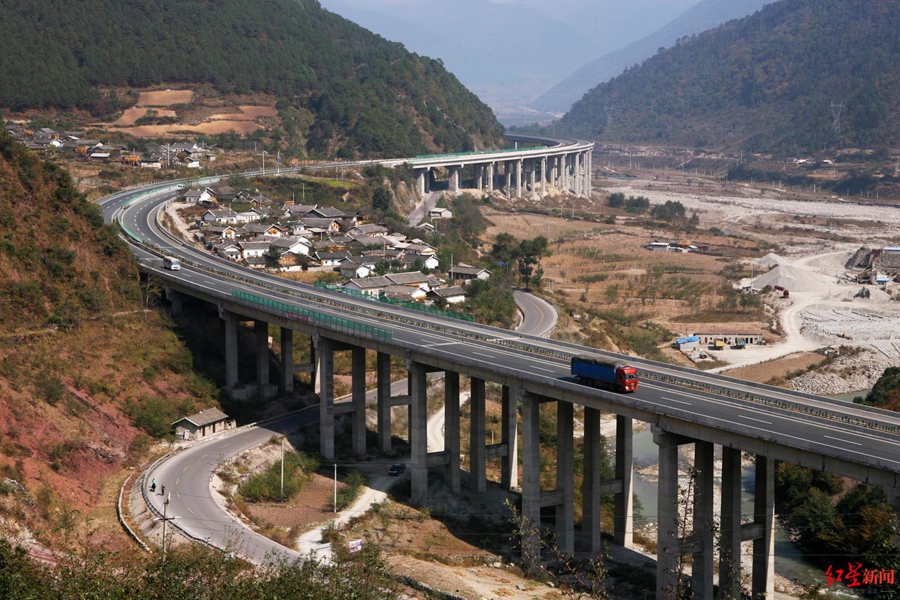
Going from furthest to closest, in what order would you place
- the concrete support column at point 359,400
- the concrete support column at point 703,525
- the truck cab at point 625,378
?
the concrete support column at point 359,400 < the truck cab at point 625,378 < the concrete support column at point 703,525

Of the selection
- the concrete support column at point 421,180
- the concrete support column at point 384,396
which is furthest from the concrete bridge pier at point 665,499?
the concrete support column at point 421,180

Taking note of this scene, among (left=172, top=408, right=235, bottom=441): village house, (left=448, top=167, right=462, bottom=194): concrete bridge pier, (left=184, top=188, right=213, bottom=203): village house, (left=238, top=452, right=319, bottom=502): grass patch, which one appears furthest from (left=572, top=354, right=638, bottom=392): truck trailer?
(left=448, top=167, right=462, bottom=194): concrete bridge pier

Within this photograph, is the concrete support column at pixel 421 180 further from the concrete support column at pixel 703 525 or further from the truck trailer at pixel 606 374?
the concrete support column at pixel 703 525

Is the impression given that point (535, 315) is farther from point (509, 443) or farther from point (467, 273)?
point (509, 443)

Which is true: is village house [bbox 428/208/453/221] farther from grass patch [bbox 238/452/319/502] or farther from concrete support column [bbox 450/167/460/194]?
grass patch [bbox 238/452/319/502]

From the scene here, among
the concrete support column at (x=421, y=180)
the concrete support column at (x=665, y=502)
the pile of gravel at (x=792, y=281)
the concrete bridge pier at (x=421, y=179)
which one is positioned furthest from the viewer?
the concrete bridge pier at (x=421, y=179)

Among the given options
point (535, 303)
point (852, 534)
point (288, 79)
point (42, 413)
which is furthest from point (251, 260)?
point (288, 79)

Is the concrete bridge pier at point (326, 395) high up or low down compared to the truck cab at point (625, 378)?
down
